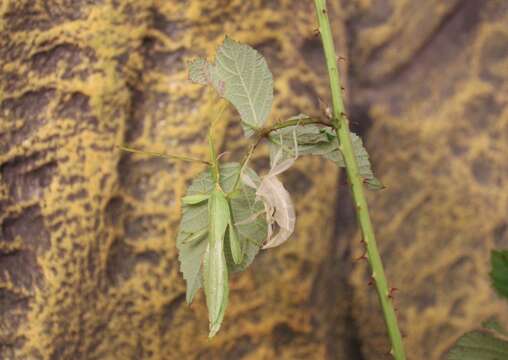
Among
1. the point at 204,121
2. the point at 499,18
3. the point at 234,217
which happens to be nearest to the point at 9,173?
the point at 204,121

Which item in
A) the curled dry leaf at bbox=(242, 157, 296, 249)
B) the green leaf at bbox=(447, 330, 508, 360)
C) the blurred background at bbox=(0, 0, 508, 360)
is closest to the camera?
the curled dry leaf at bbox=(242, 157, 296, 249)

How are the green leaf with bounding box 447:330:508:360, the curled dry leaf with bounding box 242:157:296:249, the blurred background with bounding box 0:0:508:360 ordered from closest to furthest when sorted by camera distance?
the curled dry leaf with bounding box 242:157:296:249
the green leaf with bounding box 447:330:508:360
the blurred background with bounding box 0:0:508:360

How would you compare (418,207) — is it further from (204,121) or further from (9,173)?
(9,173)

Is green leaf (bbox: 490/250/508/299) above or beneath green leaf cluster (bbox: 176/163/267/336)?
beneath

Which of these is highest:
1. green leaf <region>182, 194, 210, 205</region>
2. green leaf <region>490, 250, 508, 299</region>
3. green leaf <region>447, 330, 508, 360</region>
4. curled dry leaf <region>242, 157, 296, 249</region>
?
green leaf <region>182, 194, 210, 205</region>

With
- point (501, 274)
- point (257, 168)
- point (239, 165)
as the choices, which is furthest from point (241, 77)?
point (257, 168)

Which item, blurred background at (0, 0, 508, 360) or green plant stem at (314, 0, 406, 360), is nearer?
green plant stem at (314, 0, 406, 360)

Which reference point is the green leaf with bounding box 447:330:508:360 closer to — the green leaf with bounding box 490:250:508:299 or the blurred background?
the green leaf with bounding box 490:250:508:299

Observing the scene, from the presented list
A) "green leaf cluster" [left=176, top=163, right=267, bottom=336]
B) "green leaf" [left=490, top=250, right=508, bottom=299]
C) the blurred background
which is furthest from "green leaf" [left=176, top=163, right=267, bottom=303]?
the blurred background
